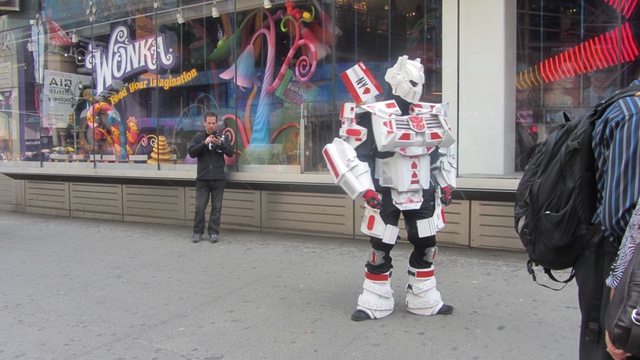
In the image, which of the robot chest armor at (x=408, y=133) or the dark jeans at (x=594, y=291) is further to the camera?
the robot chest armor at (x=408, y=133)

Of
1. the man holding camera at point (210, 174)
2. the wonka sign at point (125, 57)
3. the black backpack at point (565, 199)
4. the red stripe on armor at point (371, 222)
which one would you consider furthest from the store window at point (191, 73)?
the black backpack at point (565, 199)

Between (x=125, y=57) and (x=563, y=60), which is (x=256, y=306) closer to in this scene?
(x=563, y=60)

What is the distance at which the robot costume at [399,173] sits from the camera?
3.88 m

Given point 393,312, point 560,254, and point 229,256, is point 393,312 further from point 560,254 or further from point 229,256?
point 229,256

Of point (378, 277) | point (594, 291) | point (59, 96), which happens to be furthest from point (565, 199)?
point (59, 96)

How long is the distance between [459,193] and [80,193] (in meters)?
7.57

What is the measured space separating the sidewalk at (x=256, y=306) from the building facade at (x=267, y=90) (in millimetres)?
1120

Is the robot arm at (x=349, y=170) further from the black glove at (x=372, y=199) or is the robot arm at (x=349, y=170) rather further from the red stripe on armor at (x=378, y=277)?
the red stripe on armor at (x=378, y=277)

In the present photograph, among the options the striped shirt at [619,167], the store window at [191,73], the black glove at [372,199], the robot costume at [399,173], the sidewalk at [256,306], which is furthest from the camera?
the store window at [191,73]

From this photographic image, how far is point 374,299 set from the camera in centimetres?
401

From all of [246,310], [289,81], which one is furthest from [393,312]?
[289,81]

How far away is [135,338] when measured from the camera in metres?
3.81

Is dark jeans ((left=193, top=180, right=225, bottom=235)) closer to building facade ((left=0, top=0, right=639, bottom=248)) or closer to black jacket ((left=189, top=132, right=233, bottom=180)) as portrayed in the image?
black jacket ((left=189, top=132, right=233, bottom=180))

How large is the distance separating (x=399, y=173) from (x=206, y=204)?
4.18 m
